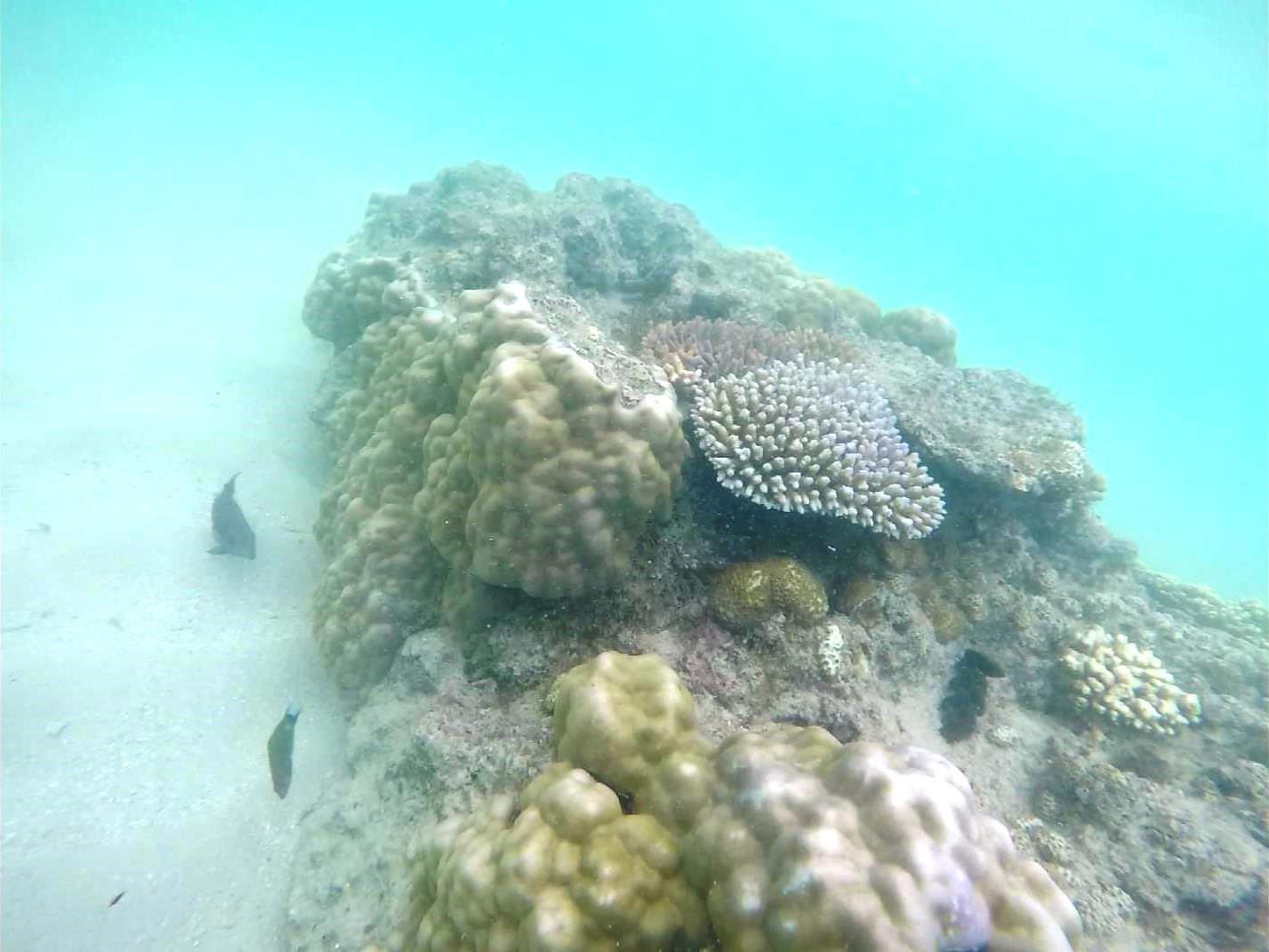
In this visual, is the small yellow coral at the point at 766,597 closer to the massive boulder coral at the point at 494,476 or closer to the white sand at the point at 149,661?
the massive boulder coral at the point at 494,476

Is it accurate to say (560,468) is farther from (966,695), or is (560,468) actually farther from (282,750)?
(966,695)

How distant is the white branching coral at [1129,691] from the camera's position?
5703mm

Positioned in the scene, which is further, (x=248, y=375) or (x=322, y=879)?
(x=248, y=375)

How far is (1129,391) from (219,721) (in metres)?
88.0

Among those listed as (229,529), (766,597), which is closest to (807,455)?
(766,597)

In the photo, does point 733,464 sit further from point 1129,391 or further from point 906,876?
point 1129,391

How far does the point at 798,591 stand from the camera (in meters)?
4.80

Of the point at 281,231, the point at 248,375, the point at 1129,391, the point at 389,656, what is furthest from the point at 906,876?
the point at 1129,391

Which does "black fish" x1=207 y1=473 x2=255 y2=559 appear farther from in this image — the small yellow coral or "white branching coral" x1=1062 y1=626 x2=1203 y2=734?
"white branching coral" x1=1062 y1=626 x2=1203 y2=734

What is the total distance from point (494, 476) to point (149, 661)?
4.38 meters

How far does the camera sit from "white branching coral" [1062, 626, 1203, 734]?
5703 mm

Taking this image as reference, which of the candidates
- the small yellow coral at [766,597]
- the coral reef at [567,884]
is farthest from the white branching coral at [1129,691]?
the coral reef at [567,884]

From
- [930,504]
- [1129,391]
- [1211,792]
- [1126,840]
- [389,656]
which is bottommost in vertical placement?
[389,656]

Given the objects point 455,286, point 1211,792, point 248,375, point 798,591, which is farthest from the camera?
point 248,375
